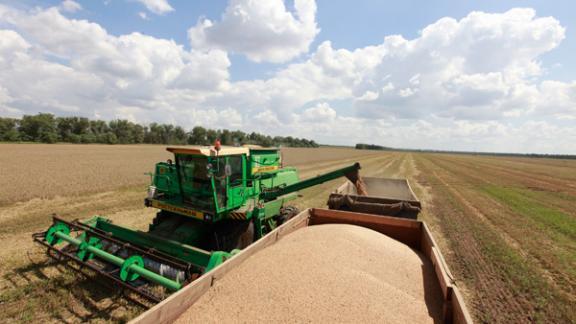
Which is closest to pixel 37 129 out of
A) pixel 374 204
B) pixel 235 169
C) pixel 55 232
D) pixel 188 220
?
pixel 55 232

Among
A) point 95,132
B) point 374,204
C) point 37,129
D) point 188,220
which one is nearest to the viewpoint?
point 188,220

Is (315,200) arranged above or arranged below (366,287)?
below

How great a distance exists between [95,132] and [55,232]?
7886cm

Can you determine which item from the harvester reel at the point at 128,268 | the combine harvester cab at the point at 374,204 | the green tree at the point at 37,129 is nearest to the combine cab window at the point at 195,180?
the harvester reel at the point at 128,268

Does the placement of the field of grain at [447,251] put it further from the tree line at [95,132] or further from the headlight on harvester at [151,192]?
the tree line at [95,132]

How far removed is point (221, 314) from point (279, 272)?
775 millimetres

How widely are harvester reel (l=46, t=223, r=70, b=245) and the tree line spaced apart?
35.4 m

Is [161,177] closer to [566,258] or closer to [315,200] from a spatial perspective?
[315,200]

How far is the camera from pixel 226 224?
5.36 m

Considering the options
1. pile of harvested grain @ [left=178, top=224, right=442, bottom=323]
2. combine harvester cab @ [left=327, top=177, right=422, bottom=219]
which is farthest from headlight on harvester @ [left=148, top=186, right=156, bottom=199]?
combine harvester cab @ [left=327, top=177, right=422, bottom=219]

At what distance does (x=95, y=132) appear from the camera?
68500mm

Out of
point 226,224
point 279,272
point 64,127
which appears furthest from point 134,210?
point 64,127

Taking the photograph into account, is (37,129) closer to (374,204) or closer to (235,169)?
(235,169)

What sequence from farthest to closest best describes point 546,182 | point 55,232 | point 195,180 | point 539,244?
point 546,182, point 539,244, point 195,180, point 55,232
